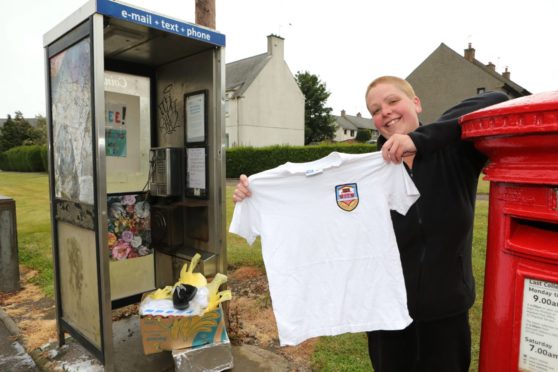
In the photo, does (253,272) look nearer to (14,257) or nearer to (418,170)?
(14,257)

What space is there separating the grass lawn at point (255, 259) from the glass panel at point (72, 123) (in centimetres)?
229

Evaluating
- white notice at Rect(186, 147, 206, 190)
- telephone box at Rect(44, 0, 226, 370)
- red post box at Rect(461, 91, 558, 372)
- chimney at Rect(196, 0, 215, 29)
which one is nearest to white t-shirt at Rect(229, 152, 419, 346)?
red post box at Rect(461, 91, 558, 372)

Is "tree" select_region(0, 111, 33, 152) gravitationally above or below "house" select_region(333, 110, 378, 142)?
below

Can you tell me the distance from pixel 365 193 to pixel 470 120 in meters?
0.70

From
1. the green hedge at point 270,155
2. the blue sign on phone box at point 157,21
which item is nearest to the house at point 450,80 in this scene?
the green hedge at point 270,155

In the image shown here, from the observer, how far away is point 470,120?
4.42ft

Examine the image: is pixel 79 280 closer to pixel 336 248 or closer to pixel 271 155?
pixel 336 248

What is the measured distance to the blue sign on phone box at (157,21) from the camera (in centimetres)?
275

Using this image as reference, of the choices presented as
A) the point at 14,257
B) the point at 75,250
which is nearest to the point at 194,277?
the point at 75,250

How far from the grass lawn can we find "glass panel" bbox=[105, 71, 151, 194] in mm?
1923

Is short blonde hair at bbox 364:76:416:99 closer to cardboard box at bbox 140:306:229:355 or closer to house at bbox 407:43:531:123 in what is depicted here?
cardboard box at bbox 140:306:229:355

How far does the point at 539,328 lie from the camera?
1.19 meters

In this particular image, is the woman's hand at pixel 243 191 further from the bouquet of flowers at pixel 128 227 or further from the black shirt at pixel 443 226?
the bouquet of flowers at pixel 128 227

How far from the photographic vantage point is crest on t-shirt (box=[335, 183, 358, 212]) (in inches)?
77.3
